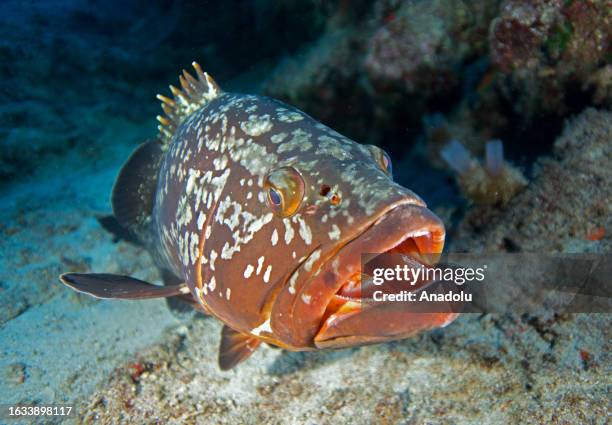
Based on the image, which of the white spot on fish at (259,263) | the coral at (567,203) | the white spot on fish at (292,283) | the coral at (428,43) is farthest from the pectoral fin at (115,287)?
the coral at (428,43)

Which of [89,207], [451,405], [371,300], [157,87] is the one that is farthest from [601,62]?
[157,87]

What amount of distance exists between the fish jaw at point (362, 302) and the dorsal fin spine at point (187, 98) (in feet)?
9.05

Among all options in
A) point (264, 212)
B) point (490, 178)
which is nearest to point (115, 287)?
point (264, 212)

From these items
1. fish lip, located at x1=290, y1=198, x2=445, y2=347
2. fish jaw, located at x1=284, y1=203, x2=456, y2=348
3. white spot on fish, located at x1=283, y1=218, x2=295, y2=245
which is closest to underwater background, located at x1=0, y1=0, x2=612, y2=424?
fish jaw, located at x1=284, y1=203, x2=456, y2=348

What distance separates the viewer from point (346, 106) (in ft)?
28.6

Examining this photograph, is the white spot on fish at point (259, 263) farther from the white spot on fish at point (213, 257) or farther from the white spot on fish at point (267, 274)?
the white spot on fish at point (213, 257)

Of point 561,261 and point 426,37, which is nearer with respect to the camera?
point 561,261

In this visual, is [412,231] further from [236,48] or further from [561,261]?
[236,48]

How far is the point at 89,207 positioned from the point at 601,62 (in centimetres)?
787

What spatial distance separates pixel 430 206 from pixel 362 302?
415 cm

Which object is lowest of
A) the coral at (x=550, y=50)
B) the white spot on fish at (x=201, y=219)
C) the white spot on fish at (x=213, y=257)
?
the coral at (x=550, y=50)

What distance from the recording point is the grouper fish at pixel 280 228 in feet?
7.16

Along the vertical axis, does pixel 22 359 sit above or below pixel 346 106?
above

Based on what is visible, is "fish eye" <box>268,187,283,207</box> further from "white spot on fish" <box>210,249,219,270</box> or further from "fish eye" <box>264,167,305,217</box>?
"white spot on fish" <box>210,249,219,270</box>
